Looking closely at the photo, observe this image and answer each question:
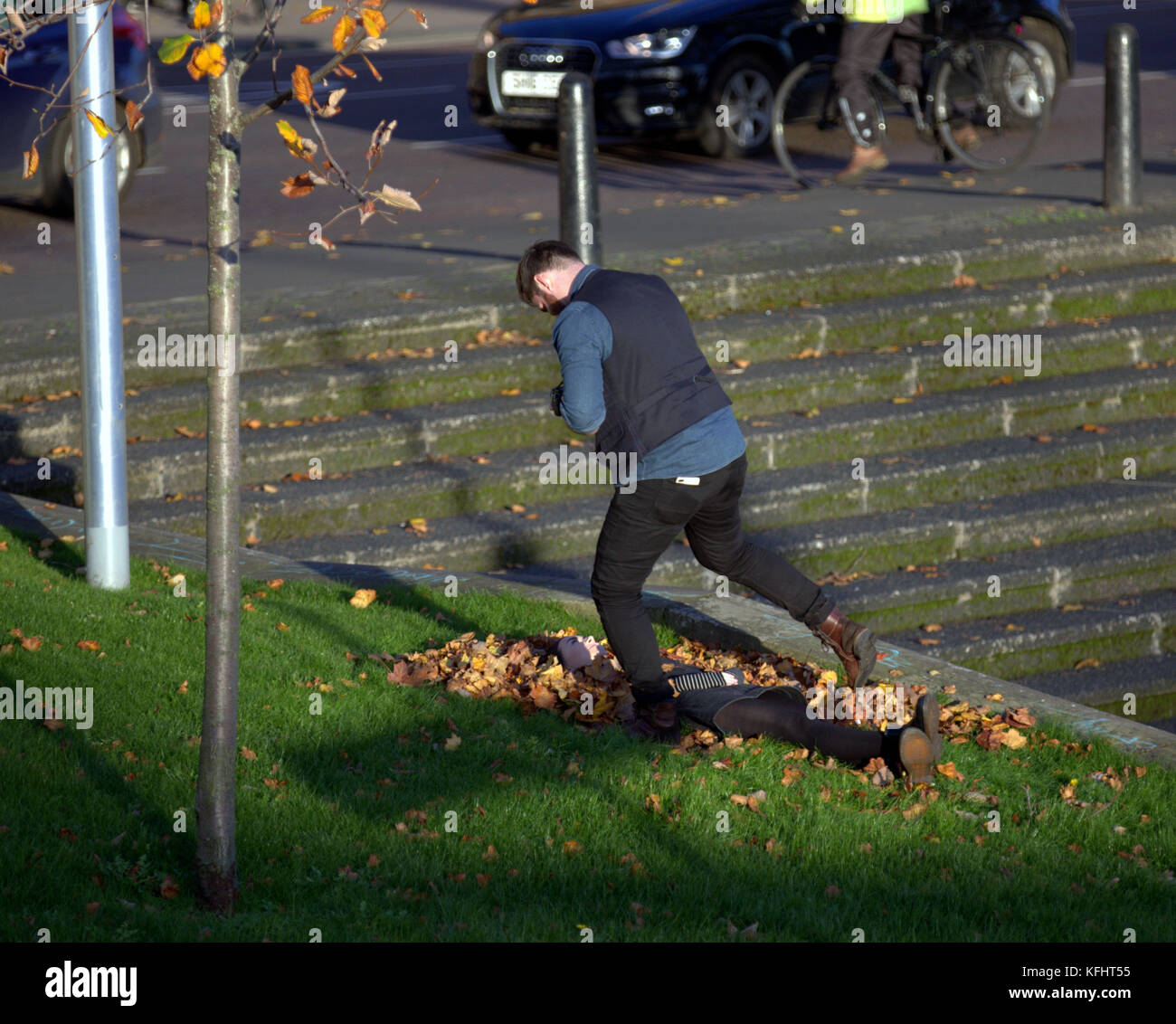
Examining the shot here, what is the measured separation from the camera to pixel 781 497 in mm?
8273

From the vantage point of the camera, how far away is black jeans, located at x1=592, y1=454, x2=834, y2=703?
542cm

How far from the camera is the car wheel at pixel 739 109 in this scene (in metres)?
14.2

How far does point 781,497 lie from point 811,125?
8944 mm

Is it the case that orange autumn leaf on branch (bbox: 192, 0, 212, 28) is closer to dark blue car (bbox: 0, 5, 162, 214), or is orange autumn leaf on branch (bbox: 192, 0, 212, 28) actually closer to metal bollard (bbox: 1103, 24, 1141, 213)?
dark blue car (bbox: 0, 5, 162, 214)

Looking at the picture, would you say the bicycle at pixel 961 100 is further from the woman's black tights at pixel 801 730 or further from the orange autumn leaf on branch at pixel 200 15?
the orange autumn leaf on branch at pixel 200 15

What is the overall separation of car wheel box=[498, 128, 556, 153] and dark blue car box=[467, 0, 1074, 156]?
1.63 ft

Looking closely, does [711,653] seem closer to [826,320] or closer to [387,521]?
[387,521]

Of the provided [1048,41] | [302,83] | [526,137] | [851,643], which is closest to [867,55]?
[1048,41]

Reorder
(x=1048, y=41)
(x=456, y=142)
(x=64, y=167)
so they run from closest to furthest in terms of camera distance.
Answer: (x=64, y=167), (x=1048, y=41), (x=456, y=142)

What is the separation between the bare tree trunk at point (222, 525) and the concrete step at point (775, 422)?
13.2 ft

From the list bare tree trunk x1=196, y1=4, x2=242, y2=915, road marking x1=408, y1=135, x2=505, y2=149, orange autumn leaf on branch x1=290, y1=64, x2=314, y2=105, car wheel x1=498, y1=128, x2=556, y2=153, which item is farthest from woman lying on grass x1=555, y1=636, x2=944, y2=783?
road marking x1=408, y1=135, x2=505, y2=149

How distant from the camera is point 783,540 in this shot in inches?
316

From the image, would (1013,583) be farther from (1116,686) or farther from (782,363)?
(782,363)

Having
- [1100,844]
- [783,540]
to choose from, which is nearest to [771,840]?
[1100,844]
